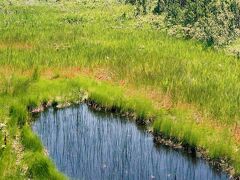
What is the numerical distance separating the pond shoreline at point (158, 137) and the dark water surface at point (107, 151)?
0.25 metres

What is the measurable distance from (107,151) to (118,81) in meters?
7.57

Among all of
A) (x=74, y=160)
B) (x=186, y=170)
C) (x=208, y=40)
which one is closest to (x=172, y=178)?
(x=186, y=170)

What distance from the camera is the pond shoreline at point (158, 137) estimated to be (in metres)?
18.4

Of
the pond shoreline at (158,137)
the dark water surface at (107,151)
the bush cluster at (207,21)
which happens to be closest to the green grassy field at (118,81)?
the pond shoreline at (158,137)

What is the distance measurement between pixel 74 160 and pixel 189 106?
6.55m

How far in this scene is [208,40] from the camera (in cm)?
3681

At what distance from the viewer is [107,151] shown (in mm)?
19797

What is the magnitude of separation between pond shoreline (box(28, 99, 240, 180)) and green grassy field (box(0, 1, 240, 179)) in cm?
21

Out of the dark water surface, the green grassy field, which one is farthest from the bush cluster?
the dark water surface

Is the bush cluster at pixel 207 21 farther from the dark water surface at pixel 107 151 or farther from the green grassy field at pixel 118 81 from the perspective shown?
the dark water surface at pixel 107 151

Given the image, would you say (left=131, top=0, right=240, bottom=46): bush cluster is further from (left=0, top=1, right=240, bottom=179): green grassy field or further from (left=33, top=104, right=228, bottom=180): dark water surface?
(left=33, top=104, right=228, bottom=180): dark water surface

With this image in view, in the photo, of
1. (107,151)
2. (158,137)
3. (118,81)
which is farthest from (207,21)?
(107,151)

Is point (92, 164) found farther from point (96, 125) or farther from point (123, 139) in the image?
point (96, 125)

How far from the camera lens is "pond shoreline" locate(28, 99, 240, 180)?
1838 cm
